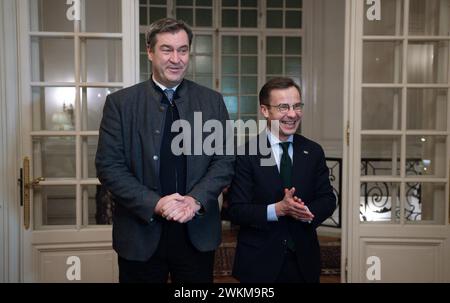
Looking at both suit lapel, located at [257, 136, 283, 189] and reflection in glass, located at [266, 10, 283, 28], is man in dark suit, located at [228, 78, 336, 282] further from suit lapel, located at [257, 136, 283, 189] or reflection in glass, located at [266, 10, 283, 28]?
reflection in glass, located at [266, 10, 283, 28]

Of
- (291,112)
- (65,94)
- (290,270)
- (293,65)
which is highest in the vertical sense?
(293,65)

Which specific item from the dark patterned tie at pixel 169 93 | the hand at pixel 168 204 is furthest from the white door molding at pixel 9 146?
the hand at pixel 168 204

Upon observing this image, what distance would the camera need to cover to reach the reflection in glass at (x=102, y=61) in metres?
2.61

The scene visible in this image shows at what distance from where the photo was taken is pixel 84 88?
262cm

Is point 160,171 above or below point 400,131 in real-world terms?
below

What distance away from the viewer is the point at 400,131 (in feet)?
8.88

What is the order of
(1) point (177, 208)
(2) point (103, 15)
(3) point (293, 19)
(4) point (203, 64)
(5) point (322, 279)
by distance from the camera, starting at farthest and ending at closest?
(4) point (203, 64) < (3) point (293, 19) < (5) point (322, 279) < (2) point (103, 15) < (1) point (177, 208)

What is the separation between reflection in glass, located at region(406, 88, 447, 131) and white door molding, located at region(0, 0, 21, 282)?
7.51 ft

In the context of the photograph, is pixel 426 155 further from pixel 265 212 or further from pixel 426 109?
pixel 265 212

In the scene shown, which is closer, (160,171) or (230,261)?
(160,171)

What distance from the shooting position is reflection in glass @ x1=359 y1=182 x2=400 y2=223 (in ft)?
9.05

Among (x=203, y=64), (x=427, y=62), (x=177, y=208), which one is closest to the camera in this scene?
(x=177, y=208)

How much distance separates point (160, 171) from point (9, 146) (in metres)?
1.27

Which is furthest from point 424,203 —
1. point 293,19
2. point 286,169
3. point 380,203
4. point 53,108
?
point 293,19
